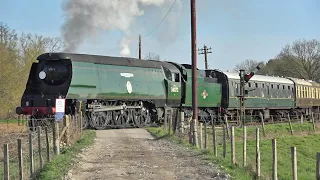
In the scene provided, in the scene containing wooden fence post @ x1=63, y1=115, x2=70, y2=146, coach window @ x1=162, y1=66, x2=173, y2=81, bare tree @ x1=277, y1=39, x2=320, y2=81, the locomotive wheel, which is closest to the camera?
wooden fence post @ x1=63, y1=115, x2=70, y2=146

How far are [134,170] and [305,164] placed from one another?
12332 mm

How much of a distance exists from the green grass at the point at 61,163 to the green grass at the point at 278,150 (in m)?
4.43

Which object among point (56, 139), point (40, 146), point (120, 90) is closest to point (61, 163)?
point (40, 146)

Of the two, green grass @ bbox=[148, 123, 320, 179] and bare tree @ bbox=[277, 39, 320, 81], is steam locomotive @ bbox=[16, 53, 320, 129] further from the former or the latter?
bare tree @ bbox=[277, 39, 320, 81]

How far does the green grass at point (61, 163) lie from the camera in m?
10.3

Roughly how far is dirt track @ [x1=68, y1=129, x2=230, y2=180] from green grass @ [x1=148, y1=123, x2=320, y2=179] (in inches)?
31.0

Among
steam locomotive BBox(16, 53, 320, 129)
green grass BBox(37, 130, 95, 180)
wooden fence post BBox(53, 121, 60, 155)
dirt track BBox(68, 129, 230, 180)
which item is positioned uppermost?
steam locomotive BBox(16, 53, 320, 129)

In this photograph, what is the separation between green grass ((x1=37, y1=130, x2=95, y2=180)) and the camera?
10.3 metres

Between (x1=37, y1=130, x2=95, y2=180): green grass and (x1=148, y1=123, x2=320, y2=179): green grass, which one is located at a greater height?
(x1=37, y1=130, x2=95, y2=180): green grass

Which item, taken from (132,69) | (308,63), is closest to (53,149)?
(132,69)

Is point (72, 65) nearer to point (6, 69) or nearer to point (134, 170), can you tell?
point (134, 170)

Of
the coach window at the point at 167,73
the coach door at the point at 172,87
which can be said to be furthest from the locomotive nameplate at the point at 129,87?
the coach window at the point at 167,73

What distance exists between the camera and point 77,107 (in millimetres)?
21688

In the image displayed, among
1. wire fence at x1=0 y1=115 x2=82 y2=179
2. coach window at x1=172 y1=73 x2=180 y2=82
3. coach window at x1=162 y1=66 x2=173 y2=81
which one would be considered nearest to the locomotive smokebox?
wire fence at x1=0 y1=115 x2=82 y2=179
